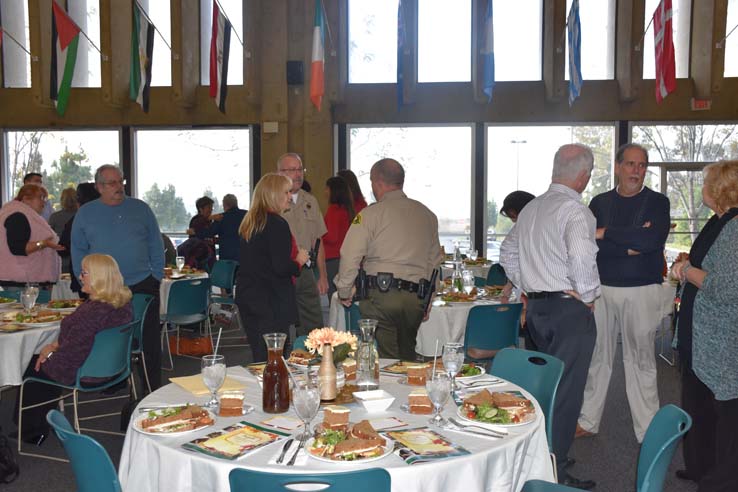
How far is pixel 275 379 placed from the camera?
249 cm

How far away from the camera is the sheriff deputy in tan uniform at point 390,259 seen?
13.7ft

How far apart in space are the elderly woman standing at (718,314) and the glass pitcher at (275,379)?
6.00 ft

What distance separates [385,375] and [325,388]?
0.53 m

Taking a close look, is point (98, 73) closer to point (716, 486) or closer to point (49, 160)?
point (49, 160)

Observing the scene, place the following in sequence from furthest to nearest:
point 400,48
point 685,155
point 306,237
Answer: point 685,155 < point 400,48 < point 306,237

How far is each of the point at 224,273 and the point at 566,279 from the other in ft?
17.1

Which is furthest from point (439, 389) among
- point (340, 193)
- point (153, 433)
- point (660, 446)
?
point (340, 193)

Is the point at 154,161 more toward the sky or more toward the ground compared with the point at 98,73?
more toward the ground

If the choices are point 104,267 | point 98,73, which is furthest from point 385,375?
point 98,73

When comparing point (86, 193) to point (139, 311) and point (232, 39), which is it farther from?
point (232, 39)

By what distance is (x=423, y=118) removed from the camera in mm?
10461

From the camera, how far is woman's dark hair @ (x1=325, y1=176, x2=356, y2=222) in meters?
6.75

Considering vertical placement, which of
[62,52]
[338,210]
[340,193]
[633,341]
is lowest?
[633,341]

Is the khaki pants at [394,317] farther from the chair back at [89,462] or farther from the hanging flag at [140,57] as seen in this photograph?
the hanging flag at [140,57]
